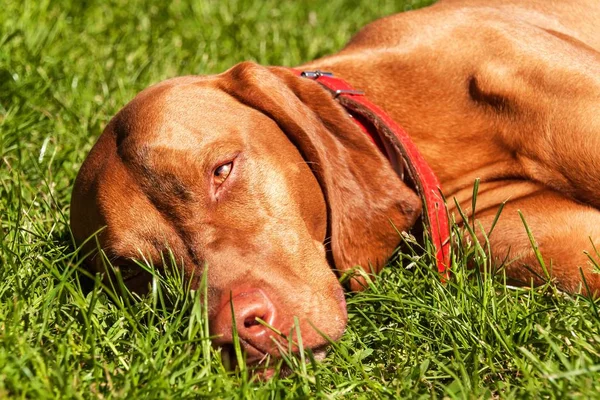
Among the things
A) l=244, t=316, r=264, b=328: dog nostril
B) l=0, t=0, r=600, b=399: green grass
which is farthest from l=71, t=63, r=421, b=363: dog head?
l=0, t=0, r=600, b=399: green grass

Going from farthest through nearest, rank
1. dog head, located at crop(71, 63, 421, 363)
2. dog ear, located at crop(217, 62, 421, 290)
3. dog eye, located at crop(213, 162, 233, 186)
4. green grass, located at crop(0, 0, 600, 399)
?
dog ear, located at crop(217, 62, 421, 290), dog eye, located at crop(213, 162, 233, 186), dog head, located at crop(71, 63, 421, 363), green grass, located at crop(0, 0, 600, 399)

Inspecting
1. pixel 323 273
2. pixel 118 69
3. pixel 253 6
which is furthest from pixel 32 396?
pixel 253 6

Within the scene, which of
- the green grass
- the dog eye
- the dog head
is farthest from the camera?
the dog eye

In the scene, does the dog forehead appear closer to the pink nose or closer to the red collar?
the red collar

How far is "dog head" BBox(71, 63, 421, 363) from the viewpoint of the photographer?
326 cm

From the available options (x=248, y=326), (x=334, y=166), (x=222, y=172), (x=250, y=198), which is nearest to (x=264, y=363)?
(x=248, y=326)

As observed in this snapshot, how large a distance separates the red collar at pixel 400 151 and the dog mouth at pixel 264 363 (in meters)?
0.88

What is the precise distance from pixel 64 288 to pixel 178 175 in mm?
708

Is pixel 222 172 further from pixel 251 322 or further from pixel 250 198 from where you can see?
pixel 251 322

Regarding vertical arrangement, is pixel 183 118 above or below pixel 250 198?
above

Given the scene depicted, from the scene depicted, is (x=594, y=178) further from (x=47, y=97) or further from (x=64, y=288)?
(x=47, y=97)

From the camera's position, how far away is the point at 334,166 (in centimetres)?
375

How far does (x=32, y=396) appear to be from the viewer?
2797 millimetres

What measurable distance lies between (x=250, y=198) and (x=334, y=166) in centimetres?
46
